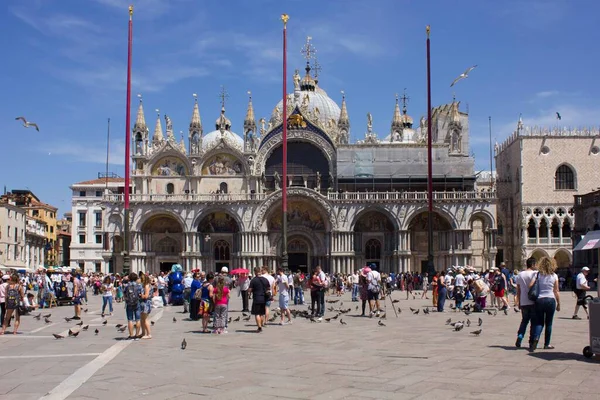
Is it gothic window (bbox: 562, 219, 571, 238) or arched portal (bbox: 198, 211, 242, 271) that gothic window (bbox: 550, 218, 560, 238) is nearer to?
gothic window (bbox: 562, 219, 571, 238)

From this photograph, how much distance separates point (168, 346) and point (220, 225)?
43656 mm

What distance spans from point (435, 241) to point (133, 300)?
43908mm

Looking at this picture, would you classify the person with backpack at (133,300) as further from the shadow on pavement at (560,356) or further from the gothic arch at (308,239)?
the gothic arch at (308,239)

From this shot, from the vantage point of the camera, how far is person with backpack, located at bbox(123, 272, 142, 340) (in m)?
17.5

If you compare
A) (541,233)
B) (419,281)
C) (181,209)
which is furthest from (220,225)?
(541,233)

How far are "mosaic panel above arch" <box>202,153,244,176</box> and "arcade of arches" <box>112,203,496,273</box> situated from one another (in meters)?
3.77

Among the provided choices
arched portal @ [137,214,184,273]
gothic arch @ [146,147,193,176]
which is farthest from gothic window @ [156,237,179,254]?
gothic arch @ [146,147,193,176]

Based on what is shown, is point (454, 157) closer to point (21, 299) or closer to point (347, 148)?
point (347, 148)

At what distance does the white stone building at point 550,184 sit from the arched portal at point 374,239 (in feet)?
41.4

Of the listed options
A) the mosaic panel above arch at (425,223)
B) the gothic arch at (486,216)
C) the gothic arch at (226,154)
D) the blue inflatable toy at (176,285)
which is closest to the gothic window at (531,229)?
the gothic arch at (486,216)

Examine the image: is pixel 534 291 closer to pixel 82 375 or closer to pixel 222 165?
pixel 82 375

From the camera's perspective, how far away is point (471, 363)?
1262cm

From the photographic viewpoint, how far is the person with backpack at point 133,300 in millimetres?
17516

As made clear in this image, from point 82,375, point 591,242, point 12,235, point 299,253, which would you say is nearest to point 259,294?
point 82,375
